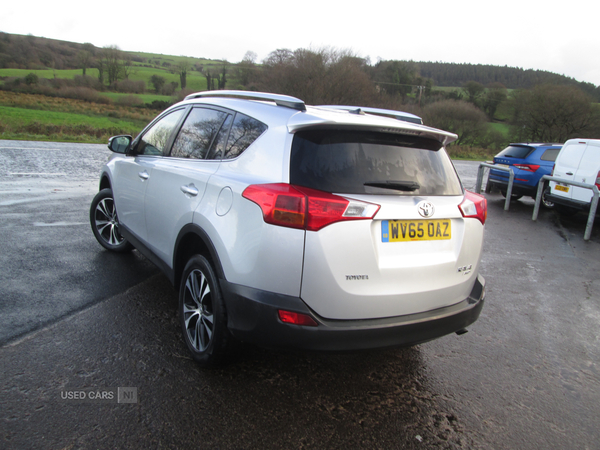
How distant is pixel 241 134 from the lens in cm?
297

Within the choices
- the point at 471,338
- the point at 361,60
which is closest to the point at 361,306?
the point at 471,338

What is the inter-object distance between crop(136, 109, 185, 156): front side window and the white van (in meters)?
8.64

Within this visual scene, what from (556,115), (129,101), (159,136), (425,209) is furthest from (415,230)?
(129,101)

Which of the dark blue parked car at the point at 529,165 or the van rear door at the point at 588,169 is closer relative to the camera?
the van rear door at the point at 588,169

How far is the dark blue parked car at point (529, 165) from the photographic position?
37.3 ft

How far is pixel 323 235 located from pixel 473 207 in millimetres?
1209

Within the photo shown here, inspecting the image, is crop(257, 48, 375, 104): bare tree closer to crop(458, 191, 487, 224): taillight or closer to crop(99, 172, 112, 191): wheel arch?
crop(99, 172, 112, 191): wheel arch

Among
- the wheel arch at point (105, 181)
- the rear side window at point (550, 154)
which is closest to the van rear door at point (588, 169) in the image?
the rear side window at point (550, 154)

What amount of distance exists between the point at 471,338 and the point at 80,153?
1596cm

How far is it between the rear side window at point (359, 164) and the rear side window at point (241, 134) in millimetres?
409

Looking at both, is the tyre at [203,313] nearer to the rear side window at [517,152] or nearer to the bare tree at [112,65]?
the rear side window at [517,152]

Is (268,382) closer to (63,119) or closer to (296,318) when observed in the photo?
(296,318)

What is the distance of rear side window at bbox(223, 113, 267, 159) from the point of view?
2816 millimetres

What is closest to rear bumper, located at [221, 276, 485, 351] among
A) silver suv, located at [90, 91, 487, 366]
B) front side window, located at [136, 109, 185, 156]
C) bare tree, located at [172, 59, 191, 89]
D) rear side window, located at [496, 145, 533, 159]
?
silver suv, located at [90, 91, 487, 366]
